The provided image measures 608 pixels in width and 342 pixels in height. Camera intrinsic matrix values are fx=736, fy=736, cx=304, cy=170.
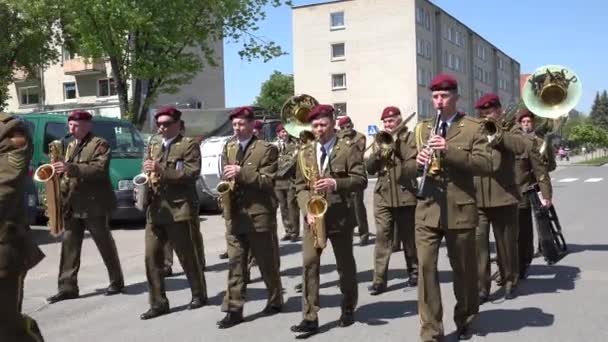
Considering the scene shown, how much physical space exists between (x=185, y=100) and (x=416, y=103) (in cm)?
1702

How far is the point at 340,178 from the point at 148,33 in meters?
21.4

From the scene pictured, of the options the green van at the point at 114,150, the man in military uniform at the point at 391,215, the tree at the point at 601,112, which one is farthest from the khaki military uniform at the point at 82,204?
the tree at the point at 601,112

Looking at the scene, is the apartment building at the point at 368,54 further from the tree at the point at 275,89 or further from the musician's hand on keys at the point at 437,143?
the musician's hand on keys at the point at 437,143

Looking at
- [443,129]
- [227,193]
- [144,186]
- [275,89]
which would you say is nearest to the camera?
[443,129]

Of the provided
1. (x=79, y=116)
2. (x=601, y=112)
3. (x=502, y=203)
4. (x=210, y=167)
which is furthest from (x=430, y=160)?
(x=601, y=112)

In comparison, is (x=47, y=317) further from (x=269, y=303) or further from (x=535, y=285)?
(x=535, y=285)

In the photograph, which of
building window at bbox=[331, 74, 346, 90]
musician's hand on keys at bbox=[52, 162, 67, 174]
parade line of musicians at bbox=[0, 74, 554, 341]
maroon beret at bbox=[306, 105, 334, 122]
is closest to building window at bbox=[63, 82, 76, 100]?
building window at bbox=[331, 74, 346, 90]

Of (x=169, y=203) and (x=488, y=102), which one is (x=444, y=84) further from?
(x=169, y=203)

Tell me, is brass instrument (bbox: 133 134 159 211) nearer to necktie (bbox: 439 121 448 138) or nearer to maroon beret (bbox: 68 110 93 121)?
maroon beret (bbox: 68 110 93 121)

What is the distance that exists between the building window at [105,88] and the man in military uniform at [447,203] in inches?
1705

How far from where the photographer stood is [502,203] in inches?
291

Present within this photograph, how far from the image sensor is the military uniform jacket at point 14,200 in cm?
Answer: 423

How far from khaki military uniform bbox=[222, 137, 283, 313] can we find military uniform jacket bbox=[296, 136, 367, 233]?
0.45 metres

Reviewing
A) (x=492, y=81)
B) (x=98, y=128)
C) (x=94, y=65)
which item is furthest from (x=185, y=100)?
(x=492, y=81)
